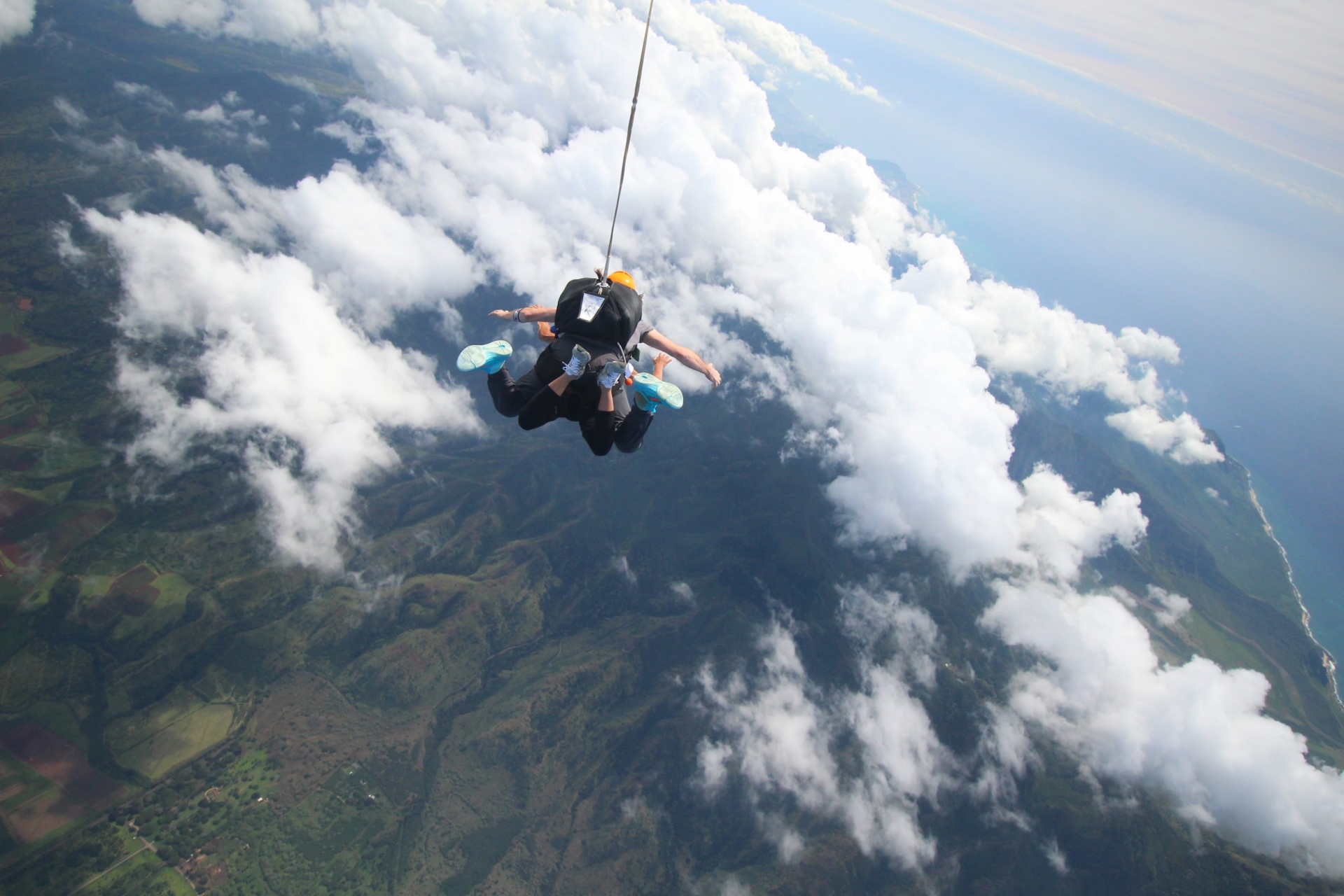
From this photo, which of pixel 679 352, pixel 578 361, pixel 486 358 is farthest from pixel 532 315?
pixel 679 352

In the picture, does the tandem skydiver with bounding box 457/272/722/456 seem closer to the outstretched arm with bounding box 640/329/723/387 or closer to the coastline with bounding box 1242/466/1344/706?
the outstretched arm with bounding box 640/329/723/387

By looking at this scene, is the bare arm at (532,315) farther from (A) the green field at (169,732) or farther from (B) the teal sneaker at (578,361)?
(A) the green field at (169,732)

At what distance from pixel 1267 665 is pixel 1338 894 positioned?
58.9 metres

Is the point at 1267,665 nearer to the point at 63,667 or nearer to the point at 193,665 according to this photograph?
the point at 193,665

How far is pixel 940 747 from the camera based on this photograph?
474ft

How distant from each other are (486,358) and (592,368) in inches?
76.5

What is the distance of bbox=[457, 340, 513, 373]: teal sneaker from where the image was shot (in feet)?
31.4

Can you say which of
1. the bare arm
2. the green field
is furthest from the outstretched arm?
the green field

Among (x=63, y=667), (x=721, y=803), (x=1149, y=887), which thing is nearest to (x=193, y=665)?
(x=63, y=667)

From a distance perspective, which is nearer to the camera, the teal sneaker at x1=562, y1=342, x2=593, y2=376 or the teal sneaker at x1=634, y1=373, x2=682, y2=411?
the teal sneaker at x1=562, y1=342, x2=593, y2=376

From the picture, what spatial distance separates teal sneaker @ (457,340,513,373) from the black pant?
0.29 metres

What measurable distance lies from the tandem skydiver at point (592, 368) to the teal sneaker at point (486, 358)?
2 centimetres

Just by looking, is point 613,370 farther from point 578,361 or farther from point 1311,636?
point 1311,636

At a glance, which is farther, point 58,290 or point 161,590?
point 58,290
